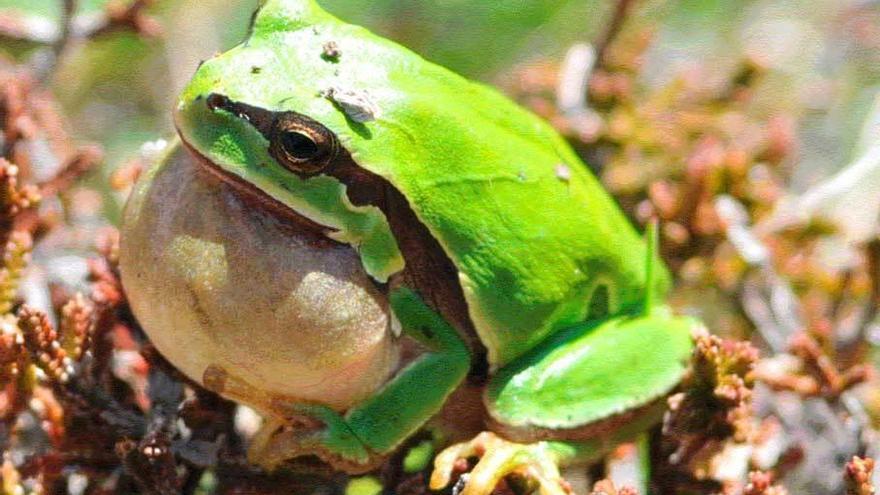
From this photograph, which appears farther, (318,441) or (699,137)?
(699,137)

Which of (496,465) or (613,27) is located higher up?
(613,27)

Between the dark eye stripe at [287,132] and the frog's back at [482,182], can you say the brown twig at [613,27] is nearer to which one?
the frog's back at [482,182]

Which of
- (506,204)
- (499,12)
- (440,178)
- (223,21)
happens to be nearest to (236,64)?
(440,178)

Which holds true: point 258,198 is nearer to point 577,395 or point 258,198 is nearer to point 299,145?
point 299,145

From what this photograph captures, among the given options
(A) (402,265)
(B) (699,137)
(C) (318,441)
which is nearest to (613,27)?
(B) (699,137)

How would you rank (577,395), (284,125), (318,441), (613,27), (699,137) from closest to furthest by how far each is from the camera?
(284,125) < (318,441) < (577,395) < (613,27) < (699,137)

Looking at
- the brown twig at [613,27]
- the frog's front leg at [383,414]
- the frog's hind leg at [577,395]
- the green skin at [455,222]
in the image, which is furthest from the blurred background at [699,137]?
Result: the frog's front leg at [383,414]

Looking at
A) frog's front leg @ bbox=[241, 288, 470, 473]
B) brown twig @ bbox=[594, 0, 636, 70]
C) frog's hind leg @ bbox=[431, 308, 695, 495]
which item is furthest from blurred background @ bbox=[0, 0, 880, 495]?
frog's front leg @ bbox=[241, 288, 470, 473]
